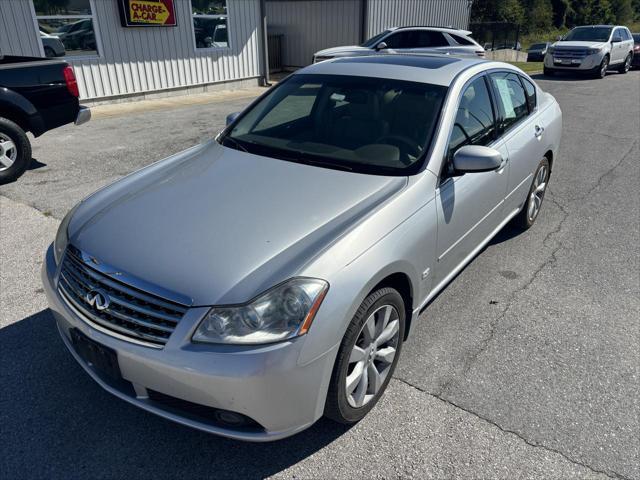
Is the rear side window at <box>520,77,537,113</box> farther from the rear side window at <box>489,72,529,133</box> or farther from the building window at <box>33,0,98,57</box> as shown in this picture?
the building window at <box>33,0,98,57</box>

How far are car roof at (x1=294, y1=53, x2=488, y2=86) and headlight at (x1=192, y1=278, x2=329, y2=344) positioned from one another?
6.69 ft

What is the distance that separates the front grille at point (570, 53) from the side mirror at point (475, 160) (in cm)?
1773

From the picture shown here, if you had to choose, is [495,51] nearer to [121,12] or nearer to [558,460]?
[121,12]

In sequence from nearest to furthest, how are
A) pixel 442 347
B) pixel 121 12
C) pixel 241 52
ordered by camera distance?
1. pixel 442 347
2. pixel 121 12
3. pixel 241 52

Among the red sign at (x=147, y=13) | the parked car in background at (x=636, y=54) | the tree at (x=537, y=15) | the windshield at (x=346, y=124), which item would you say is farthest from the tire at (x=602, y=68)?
the tree at (x=537, y=15)

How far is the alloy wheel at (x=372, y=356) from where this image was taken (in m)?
2.48

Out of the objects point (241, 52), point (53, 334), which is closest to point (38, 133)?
point (53, 334)

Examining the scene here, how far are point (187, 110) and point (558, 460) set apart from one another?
10343 mm

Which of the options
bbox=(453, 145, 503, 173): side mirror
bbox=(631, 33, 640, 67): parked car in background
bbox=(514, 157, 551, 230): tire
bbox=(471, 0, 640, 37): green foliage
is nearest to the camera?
bbox=(453, 145, 503, 173): side mirror

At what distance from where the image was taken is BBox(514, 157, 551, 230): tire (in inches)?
191

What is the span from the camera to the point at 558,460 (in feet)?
8.09

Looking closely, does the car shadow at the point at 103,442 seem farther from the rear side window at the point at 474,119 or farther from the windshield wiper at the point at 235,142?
the rear side window at the point at 474,119

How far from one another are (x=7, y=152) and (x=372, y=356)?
5.69 meters

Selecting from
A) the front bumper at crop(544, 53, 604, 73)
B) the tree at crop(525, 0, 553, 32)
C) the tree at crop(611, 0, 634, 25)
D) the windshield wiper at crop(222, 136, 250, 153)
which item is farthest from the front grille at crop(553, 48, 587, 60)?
the tree at crop(611, 0, 634, 25)
